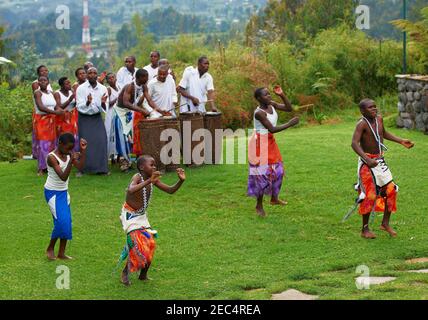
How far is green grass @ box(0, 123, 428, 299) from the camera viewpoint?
26.6 feet

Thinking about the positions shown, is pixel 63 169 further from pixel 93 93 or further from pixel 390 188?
pixel 93 93

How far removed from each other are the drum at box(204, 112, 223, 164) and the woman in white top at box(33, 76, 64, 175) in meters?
2.32

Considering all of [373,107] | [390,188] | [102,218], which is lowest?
[102,218]

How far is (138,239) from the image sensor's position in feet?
27.3

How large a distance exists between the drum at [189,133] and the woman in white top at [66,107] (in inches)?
67.2

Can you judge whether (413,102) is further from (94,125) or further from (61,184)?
(61,184)

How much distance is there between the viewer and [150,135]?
13.7m

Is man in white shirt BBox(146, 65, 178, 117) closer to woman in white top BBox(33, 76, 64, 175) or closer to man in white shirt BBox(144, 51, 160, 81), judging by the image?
man in white shirt BBox(144, 51, 160, 81)

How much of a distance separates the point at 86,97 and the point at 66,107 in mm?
383

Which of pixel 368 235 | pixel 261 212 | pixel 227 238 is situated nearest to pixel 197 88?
pixel 261 212

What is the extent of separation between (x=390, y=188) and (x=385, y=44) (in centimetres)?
1226

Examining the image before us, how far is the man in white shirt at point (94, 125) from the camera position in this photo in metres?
14.0

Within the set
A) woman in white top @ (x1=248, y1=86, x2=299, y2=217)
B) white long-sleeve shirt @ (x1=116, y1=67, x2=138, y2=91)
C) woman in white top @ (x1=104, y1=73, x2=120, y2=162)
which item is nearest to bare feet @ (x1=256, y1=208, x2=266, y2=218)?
woman in white top @ (x1=248, y1=86, x2=299, y2=217)
